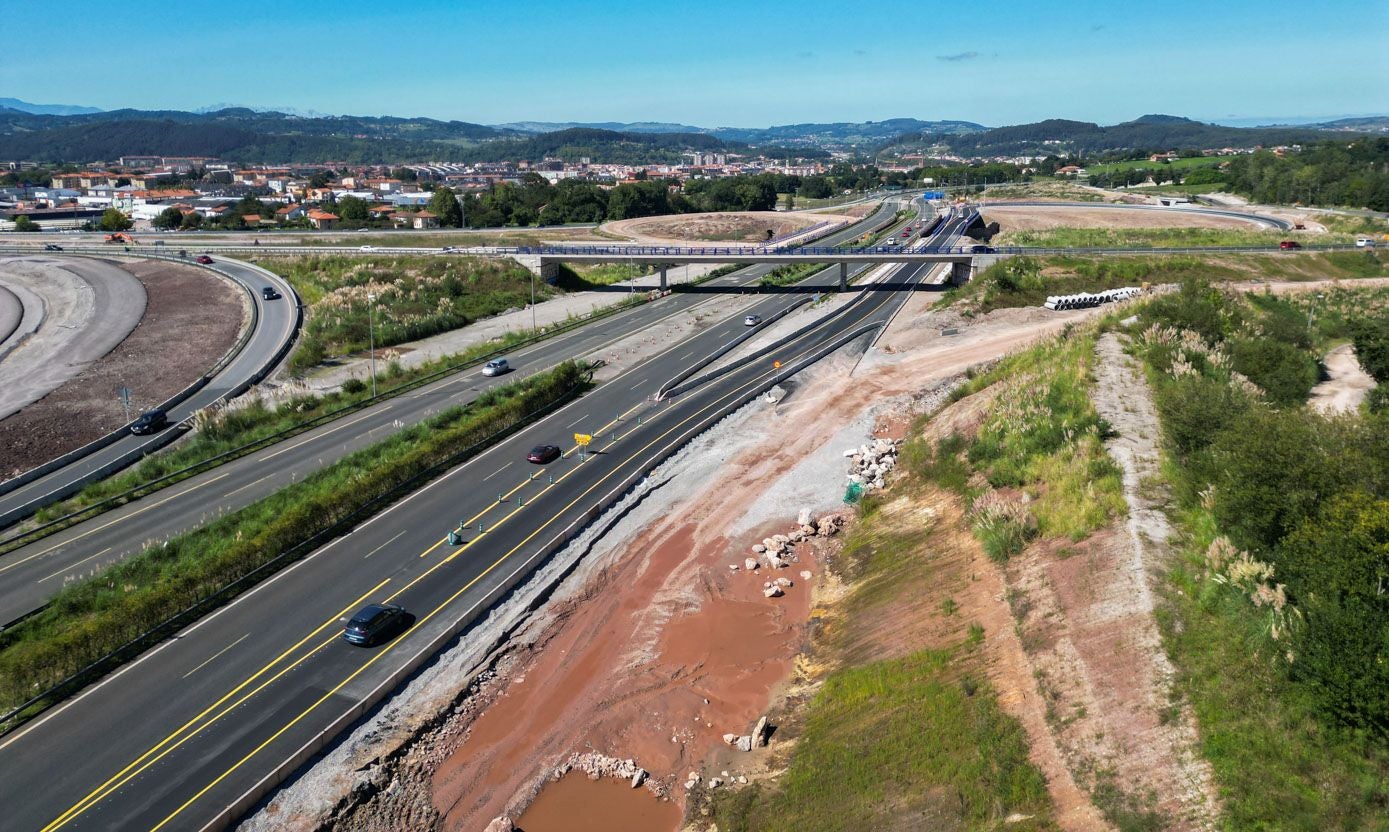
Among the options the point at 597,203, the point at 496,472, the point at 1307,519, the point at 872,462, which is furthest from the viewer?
the point at 597,203

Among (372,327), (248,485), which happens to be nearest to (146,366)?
(372,327)

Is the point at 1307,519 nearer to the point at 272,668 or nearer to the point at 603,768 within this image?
the point at 603,768

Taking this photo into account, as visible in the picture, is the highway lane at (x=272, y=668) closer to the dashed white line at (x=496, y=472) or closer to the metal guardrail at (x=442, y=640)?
the dashed white line at (x=496, y=472)

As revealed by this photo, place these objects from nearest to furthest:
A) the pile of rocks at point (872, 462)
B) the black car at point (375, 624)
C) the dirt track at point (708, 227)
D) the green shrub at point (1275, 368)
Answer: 1. the black car at point (375, 624)
2. the green shrub at point (1275, 368)
3. the pile of rocks at point (872, 462)
4. the dirt track at point (708, 227)

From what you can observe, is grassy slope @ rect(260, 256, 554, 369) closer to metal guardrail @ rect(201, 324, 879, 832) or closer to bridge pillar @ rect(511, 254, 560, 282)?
bridge pillar @ rect(511, 254, 560, 282)

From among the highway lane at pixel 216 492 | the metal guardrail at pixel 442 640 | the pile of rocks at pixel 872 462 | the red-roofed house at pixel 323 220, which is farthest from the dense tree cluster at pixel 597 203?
the pile of rocks at pixel 872 462

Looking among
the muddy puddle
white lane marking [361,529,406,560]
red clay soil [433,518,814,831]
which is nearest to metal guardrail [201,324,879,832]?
red clay soil [433,518,814,831]
